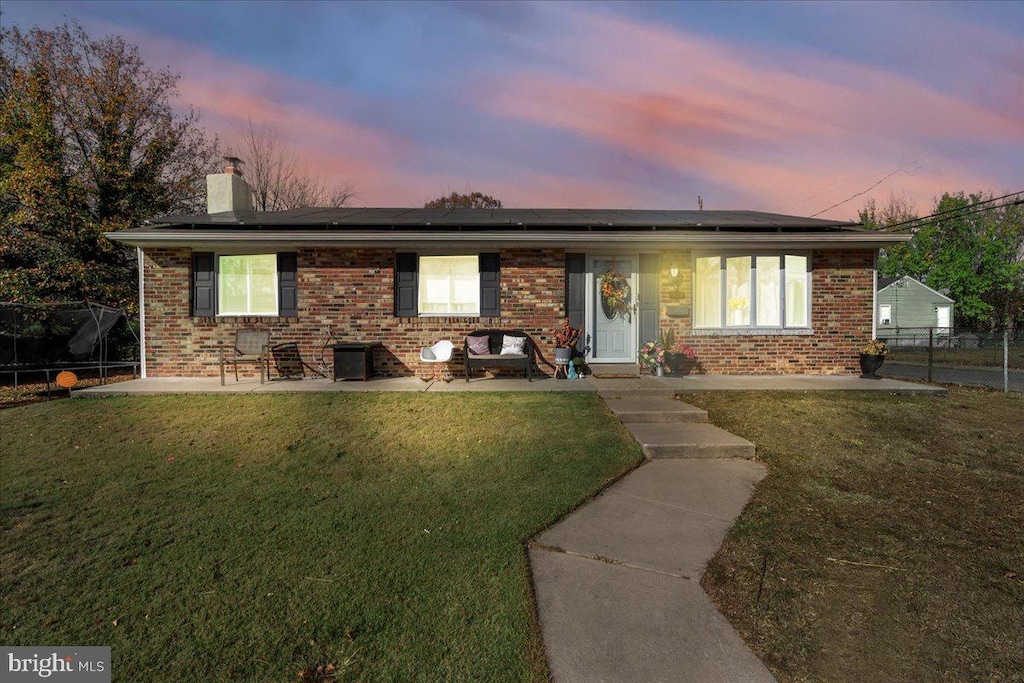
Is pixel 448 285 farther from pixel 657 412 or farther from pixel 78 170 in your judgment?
pixel 78 170

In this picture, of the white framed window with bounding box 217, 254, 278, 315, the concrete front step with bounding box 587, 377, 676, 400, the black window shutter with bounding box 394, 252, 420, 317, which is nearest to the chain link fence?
the concrete front step with bounding box 587, 377, 676, 400

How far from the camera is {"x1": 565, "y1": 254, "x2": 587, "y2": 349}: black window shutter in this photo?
9.62 m

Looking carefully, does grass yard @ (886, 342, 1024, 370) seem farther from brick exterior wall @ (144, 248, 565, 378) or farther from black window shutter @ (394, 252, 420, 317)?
black window shutter @ (394, 252, 420, 317)

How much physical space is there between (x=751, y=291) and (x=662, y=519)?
25.3 feet

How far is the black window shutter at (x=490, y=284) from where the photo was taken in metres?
9.42

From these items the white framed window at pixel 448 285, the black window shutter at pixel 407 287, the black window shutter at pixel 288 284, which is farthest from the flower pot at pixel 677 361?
the black window shutter at pixel 288 284

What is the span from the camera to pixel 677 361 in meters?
9.11

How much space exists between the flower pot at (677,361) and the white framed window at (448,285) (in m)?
3.87

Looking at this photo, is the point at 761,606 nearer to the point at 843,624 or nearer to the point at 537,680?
the point at 843,624

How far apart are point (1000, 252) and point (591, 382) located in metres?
43.7

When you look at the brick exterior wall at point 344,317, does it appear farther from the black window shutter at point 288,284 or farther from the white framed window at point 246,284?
the white framed window at point 246,284

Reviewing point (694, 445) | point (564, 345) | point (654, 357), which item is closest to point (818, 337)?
point (654, 357)

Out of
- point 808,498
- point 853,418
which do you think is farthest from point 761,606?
point 853,418

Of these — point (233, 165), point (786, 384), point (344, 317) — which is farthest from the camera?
point (233, 165)
